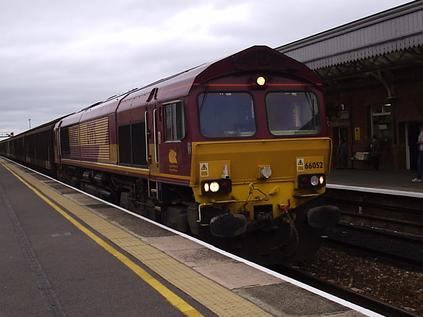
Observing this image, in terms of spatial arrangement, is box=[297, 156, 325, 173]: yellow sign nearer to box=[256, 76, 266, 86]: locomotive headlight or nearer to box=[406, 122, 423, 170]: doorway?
box=[256, 76, 266, 86]: locomotive headlight

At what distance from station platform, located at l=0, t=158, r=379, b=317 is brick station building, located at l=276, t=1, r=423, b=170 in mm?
10470

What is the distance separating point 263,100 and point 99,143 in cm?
760

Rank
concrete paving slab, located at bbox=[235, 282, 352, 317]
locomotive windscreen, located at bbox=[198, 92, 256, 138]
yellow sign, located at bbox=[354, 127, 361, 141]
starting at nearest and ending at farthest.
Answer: concrete paving slab, located at bbox=[235, 282, 352, 317], locomotive windscreen, located at bbox=[198, 92, 256, 138], yellow sign, located at bbox=[354, 127, 361, 141]

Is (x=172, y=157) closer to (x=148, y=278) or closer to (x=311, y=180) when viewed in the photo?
(x=311, y=180)

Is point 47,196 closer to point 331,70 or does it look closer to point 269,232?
point 269,232

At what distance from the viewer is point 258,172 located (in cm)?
839

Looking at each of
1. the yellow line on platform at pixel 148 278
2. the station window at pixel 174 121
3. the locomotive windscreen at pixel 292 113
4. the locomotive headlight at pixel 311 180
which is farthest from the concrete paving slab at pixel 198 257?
the locomotive windscreen at pixel 292 113

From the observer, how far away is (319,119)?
8.93m

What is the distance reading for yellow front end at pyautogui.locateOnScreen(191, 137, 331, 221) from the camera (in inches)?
317

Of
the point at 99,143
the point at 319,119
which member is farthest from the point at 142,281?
the point at 99,143

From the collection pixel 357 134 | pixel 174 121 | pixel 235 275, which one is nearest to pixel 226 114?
pixel 174 121

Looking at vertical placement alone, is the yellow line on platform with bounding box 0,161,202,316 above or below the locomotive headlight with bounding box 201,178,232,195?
below

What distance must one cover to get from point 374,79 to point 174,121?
1606 centimetres

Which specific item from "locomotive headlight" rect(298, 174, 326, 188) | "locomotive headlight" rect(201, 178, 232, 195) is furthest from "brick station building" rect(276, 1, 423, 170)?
"locomotive headlight" rect(201, 178, 232, 195)
